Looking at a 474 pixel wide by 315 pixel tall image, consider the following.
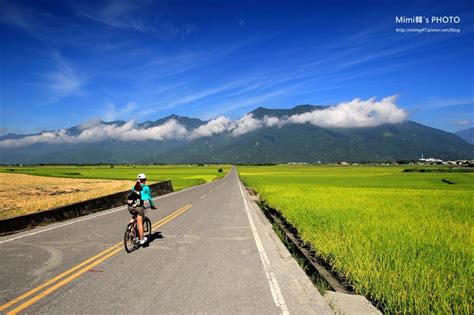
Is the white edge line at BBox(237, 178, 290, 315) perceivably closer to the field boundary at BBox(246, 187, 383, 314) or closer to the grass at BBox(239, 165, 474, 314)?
the field boundary at BBox(246, 187, 383, 314)

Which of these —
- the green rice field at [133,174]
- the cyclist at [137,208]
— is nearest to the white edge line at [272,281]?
the cyclist at [137,208]

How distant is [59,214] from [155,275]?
9838mm

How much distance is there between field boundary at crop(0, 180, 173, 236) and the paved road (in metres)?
0.81

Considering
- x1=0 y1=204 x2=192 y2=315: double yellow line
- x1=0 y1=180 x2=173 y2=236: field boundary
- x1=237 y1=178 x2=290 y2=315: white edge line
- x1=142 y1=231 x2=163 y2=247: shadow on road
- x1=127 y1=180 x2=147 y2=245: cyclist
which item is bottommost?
x1=237 y1=178 x2=290 y2=315: white edge line

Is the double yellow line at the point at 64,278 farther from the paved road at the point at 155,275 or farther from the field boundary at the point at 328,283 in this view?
the field boundary at the point at 328,283

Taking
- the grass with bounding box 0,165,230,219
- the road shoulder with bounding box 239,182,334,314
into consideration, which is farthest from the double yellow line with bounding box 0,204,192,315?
the grass with bounding box 0,165,230,219

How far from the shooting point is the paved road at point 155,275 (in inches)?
208

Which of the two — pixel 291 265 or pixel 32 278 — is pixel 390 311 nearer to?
pixel 291 265

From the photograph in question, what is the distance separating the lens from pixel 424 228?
444 inches

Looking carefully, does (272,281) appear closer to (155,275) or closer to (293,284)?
(293,284)

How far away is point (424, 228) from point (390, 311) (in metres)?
7.34

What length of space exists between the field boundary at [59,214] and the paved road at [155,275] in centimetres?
81

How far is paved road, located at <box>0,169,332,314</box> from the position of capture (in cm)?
529

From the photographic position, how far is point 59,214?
14.5 metres
